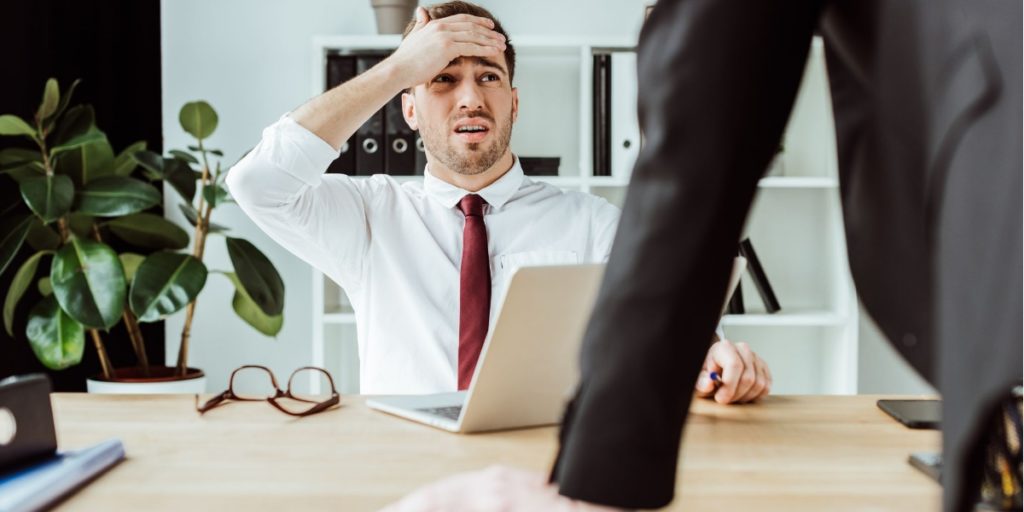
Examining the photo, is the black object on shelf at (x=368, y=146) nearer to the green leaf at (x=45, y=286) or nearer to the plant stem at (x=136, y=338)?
the plant stem at (x=136, y=338)

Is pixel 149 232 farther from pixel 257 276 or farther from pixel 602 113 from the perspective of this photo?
pixel 602 113

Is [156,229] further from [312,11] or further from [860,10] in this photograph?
[860,10]

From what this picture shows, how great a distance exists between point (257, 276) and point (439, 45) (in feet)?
4.19

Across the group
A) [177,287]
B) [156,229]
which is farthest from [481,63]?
[156,229]

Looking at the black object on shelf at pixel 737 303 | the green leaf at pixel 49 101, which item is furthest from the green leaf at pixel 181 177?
the black object on shelf at pixel 737 303

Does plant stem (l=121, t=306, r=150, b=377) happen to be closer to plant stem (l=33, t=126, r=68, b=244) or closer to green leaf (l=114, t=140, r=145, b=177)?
plant stem (l=33, t=126, r=68, b=244)

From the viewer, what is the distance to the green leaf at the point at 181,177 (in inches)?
114

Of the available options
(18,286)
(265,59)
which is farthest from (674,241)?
(265,59)

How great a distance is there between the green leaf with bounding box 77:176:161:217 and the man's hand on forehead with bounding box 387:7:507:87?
1138 mm

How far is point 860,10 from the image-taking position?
0.48m

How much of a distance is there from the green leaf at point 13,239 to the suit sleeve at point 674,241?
262 centimetres

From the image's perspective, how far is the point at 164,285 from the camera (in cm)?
273

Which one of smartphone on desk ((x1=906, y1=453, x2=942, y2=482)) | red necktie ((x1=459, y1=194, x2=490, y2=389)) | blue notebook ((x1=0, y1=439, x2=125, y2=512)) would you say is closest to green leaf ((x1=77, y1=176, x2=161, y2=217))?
red necktie ((x1=459, y1=194, x2=490, y2=389))

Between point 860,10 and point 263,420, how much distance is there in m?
1.00
